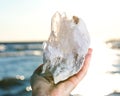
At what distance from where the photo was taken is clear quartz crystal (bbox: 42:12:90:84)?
1741 mm

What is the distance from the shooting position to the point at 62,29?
1.78 m

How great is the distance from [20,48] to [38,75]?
18.9 m

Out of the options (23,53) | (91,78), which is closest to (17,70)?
(91,78)

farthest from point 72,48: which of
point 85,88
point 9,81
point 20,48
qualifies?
point 20,48

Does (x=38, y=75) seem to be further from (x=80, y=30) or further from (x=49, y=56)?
(x=80, y=30)

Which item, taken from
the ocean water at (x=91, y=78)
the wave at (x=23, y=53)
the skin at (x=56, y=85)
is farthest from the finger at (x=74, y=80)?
the wave at (x=23, y=53)

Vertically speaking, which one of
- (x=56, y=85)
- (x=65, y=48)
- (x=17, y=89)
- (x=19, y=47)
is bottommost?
(x=19, y=47)

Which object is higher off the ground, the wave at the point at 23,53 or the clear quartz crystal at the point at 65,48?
the clear quartz crystal at the point at 65,48

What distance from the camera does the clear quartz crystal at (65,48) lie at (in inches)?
68.6

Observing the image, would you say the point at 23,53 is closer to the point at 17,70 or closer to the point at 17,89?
the point at 17,70

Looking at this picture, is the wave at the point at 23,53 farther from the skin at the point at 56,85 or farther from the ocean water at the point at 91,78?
the skin at the point at 56,85

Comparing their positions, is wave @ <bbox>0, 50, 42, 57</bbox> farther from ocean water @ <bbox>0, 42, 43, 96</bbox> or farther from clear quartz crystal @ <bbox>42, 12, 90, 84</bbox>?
clear quartz crystal @ <bbox>42, 12, 90, 84</bbox>

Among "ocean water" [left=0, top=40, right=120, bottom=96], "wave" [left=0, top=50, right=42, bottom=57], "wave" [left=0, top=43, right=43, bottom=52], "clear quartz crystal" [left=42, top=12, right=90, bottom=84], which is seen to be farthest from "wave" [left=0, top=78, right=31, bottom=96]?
"wave" [left=0, top=43, right=43, bottom=52]

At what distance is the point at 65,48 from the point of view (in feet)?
5.77
